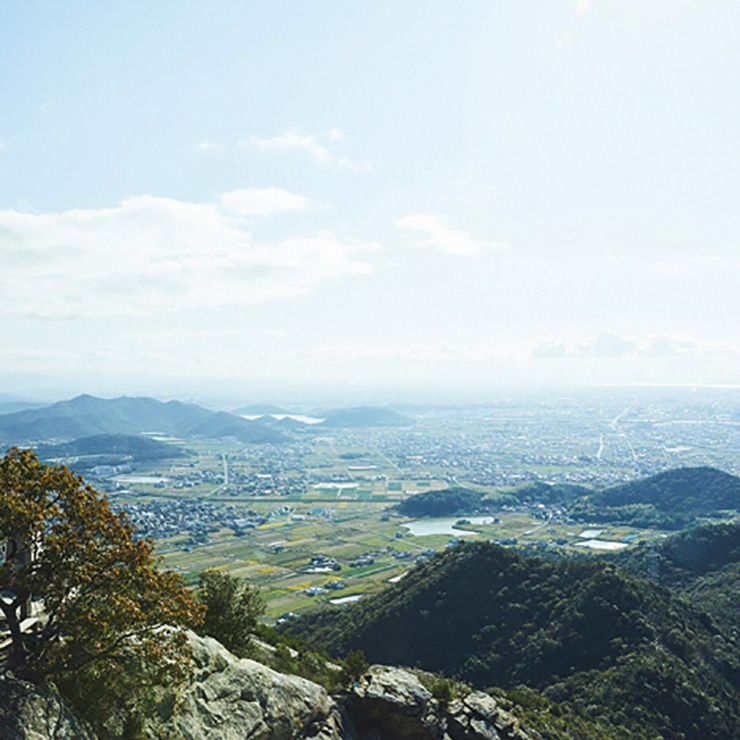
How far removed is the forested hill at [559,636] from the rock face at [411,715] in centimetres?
1631

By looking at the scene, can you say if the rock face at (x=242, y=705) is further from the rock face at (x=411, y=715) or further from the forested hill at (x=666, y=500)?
the forested hill at (x=666, y=500)

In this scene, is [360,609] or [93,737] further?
[360,609]

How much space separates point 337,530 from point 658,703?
91641 mm

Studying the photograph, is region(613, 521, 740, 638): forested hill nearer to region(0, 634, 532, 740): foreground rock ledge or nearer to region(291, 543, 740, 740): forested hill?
region(291, 543, 740, 740): forested hill

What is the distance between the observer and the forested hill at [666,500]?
4847 inches

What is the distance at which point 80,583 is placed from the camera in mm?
11039

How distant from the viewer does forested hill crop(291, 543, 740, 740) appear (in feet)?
110

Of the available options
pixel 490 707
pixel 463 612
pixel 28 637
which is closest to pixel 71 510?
pixel 28 637

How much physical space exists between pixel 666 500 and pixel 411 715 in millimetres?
134916

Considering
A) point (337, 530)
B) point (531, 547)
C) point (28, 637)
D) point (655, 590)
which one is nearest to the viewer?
point (28, 637)

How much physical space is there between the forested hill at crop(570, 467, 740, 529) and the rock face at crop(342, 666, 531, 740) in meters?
113

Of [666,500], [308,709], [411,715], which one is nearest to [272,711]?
[308,709]

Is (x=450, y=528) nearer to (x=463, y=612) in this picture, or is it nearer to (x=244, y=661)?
(x=463, y=612)

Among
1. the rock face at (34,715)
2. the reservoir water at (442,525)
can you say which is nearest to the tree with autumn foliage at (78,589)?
the rock face at (34,715)
